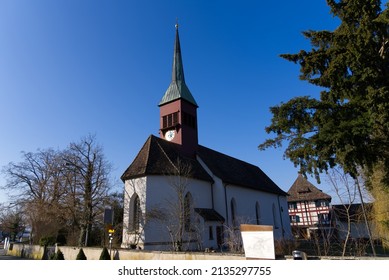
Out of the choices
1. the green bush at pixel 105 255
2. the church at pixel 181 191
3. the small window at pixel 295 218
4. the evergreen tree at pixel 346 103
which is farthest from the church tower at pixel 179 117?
the small window at pixel 295 218

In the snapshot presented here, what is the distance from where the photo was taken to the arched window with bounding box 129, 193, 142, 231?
20.8 m

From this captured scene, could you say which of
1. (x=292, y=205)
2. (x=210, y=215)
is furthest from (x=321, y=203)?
(x=210, y=215)

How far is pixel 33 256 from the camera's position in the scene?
24562 mm

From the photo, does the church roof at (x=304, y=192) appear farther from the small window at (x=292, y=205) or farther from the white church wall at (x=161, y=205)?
the white church wall at (x=161, y=205)

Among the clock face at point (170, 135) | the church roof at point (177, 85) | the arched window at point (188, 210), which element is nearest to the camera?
the arched window at point (188, 210)

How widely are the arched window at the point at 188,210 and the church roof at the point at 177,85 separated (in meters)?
10.1

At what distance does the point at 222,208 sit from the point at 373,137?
1585cm

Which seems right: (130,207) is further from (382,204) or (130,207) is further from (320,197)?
(320,197)

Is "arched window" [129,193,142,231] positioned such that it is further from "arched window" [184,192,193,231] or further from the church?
"arched window" [184,192,193,231]

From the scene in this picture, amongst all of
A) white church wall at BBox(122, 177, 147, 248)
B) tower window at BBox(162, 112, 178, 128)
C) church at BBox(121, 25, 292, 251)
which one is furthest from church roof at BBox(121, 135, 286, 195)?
tower window at BBox(162, 112, 178, 128)

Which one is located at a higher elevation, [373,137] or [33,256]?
[373,137]

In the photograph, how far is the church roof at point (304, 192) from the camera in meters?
39.5

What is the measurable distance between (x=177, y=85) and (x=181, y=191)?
13.3 m
